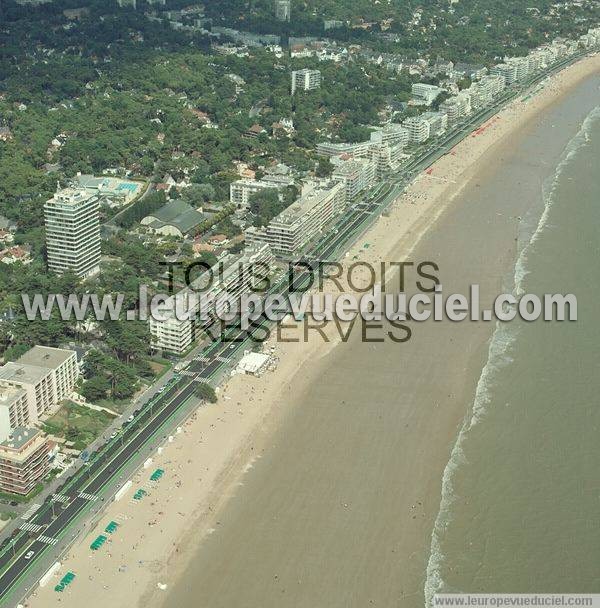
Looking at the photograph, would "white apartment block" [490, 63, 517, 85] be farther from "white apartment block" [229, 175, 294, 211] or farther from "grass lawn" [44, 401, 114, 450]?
"grass lawn" [44, 401, 114, 450]

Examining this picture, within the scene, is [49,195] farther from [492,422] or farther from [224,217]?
[492,422]

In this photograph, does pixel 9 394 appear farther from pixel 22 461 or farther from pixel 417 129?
pixel 417 129

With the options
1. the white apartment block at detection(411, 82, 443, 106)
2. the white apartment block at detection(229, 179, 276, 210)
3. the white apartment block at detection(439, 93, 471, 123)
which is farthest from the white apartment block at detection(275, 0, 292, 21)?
the white apartment block at detection(229, 179, 276, 210)

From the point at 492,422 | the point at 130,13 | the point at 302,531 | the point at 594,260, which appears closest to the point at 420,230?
the point at 594,260

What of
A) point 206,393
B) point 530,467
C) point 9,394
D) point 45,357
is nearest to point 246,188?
point 45,357

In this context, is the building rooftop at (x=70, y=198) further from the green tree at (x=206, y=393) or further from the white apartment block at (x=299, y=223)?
the green tree at (x=206, y=393)

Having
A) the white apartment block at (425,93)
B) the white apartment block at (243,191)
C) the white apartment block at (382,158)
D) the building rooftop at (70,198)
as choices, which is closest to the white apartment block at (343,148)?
the white apartment block at (382,158)
